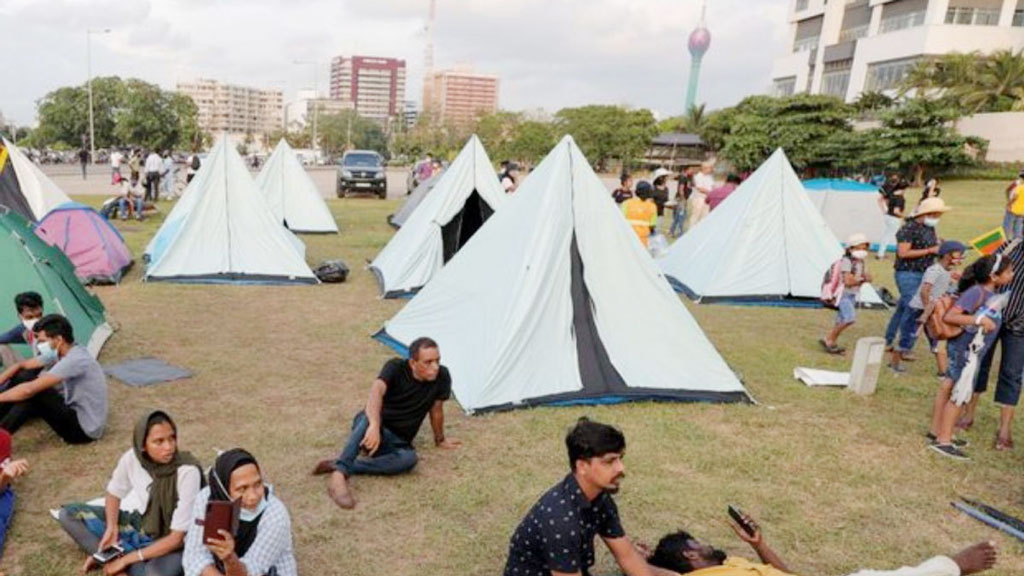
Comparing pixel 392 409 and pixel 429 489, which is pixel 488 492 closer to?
pixel 429 489

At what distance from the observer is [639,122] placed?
196 feet

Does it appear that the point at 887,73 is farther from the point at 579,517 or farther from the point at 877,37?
the point at 579,517

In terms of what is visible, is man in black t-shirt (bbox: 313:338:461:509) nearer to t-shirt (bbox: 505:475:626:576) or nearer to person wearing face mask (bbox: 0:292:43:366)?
t-shirt (bbox: 505:475:626:576)

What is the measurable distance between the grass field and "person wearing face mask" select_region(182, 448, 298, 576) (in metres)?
0.68

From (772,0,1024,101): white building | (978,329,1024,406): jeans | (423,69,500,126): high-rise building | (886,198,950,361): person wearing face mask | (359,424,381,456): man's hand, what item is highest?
(423,69,500,126): high-rise building

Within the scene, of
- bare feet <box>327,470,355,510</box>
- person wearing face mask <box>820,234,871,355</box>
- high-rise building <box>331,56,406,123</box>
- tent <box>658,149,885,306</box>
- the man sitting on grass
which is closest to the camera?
the man sitting on grass

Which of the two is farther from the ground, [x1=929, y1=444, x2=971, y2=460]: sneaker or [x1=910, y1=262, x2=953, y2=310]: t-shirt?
[x1=910, y1=262, x2=953, y2=310]: t-shirt

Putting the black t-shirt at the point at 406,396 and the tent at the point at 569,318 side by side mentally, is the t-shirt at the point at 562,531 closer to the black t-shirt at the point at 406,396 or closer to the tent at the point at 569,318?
the black t-shirt at the point at 406,396

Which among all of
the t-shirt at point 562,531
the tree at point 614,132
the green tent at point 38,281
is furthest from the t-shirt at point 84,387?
the tree at point 614,132

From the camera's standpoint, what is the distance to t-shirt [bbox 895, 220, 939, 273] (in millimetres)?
7418

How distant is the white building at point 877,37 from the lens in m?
38.8

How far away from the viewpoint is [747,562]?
309 centimetres

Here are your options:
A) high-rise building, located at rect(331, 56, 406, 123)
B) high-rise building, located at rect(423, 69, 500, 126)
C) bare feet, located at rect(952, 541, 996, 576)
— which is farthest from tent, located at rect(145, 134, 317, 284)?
high-rise building, located at rect(331, 56, 406, 123)

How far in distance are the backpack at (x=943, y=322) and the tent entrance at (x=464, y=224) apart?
22.7ft
